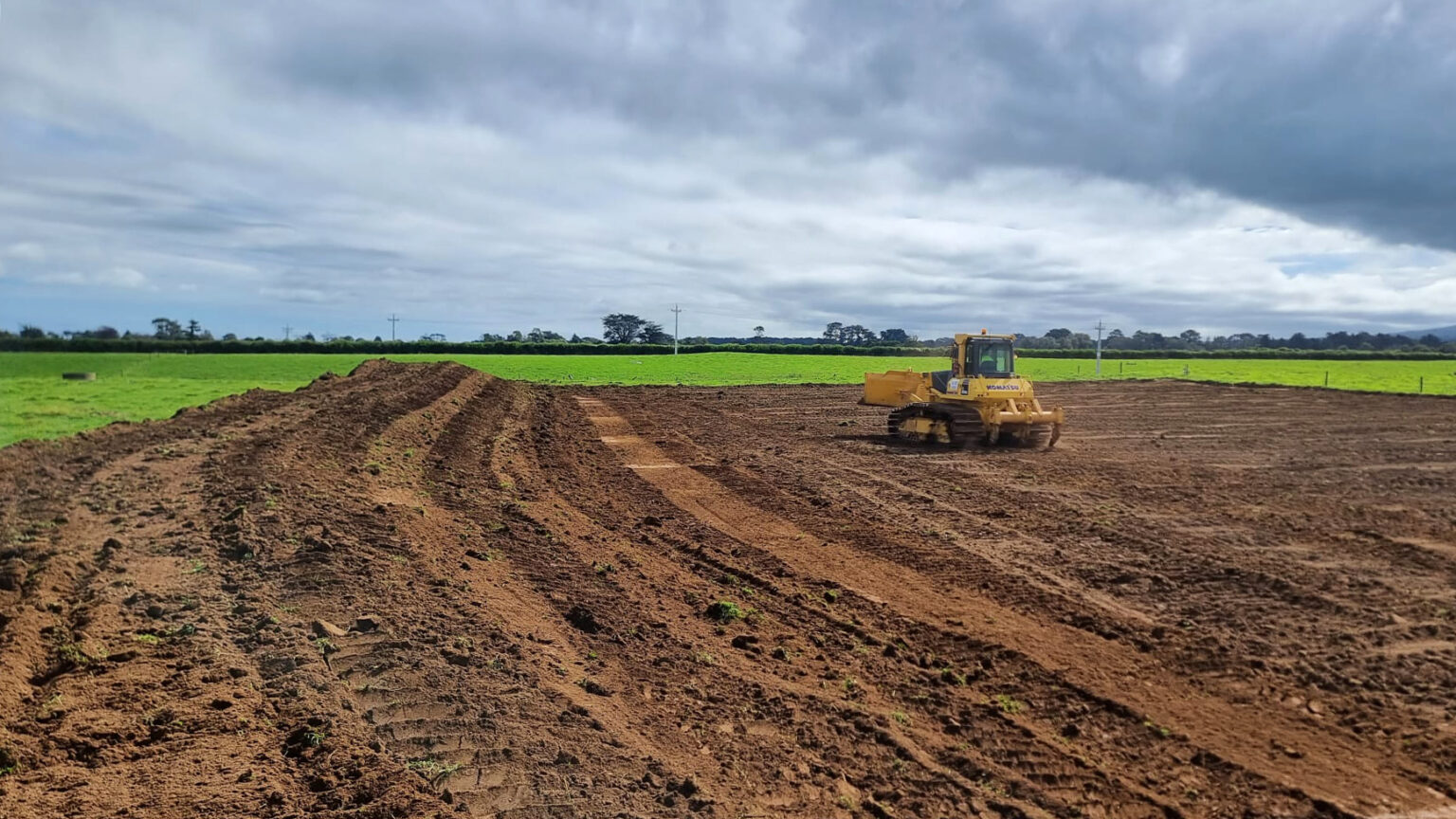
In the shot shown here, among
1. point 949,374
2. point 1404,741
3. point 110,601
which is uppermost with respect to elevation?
point 949,374

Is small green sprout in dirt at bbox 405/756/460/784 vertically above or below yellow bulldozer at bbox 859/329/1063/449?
below

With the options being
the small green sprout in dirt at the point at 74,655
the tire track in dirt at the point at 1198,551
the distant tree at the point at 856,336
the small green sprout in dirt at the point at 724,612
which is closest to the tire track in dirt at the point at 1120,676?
the tire track in dirt at the point at 1198,551

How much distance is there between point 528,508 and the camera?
11.6 metres

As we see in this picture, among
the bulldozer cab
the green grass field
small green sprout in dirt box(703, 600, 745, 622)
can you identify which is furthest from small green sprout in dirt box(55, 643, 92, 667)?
the bulldozer cab

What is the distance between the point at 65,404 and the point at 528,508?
15847mm

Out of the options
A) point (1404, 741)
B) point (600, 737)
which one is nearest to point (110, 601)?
point (600, 737)

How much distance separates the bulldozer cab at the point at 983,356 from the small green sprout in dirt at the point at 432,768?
1635cm

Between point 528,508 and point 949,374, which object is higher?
point 949,374

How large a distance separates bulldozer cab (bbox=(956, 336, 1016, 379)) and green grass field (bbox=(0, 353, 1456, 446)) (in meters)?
2.24

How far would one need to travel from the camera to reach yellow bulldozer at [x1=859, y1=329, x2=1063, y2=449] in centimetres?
1906

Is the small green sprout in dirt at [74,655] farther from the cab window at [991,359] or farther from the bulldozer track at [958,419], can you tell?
the cab window at [991,359]

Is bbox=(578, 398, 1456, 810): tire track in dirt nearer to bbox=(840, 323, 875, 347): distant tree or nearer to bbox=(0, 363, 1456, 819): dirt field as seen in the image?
bbox=(0, 363, 1456, 819): dirt field

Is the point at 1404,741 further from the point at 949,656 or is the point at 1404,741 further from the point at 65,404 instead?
the point at 65,404

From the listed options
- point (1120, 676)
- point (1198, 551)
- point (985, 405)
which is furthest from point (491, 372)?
point (1120, 676)
